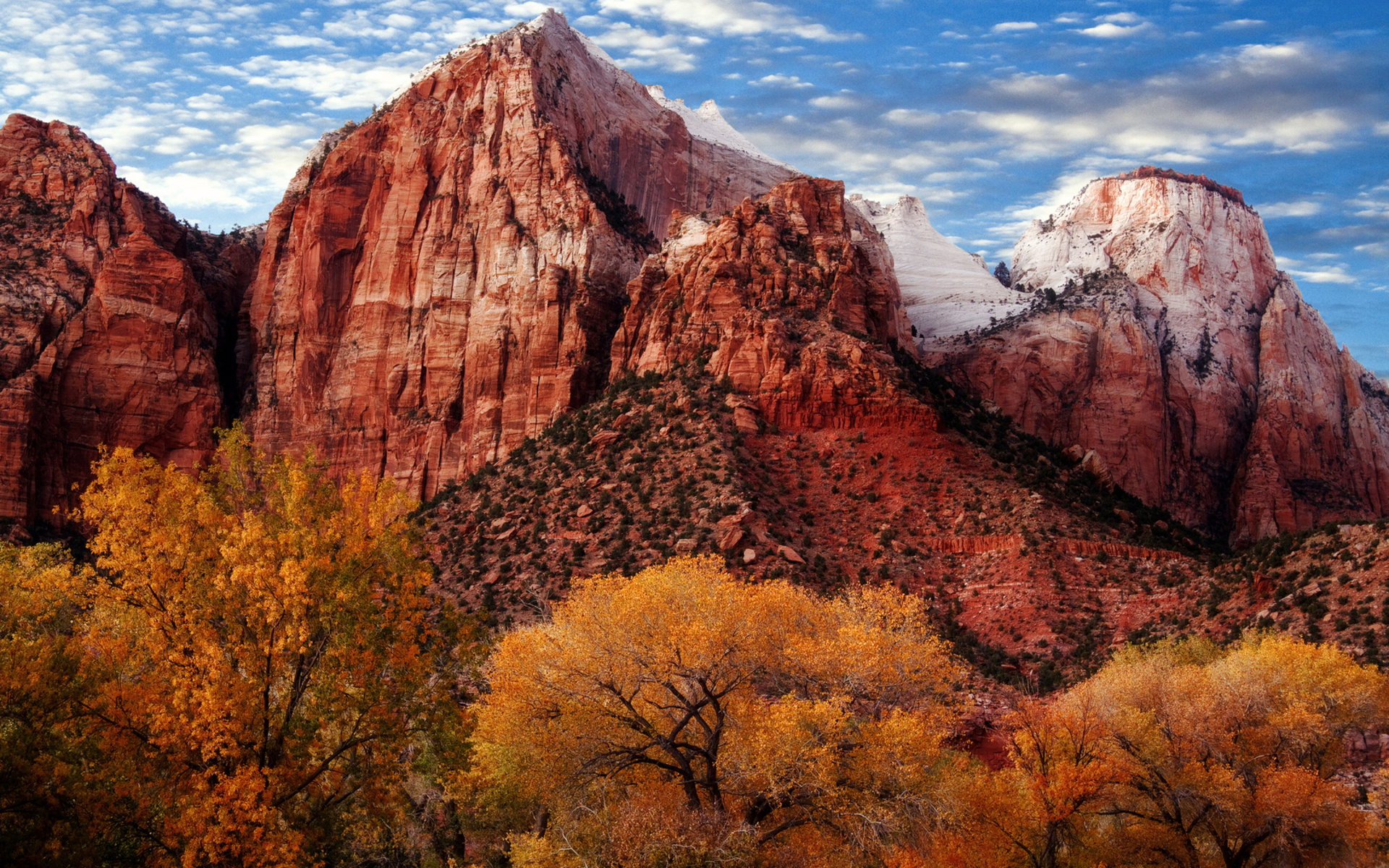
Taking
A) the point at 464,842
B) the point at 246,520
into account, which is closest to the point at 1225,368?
the point at 464,842

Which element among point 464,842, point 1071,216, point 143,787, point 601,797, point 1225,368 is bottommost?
point 464,842

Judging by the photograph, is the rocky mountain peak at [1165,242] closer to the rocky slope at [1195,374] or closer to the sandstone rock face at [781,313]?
the rocky slope at [1195,374]

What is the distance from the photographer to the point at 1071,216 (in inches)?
4464

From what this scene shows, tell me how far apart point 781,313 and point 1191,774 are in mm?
38312

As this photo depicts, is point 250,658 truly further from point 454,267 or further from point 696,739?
point 454,267

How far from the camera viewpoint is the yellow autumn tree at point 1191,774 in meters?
29.2

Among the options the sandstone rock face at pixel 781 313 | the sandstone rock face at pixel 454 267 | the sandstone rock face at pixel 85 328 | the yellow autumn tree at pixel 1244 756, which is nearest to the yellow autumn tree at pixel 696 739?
the yellow autumn tree at pixel 1244 756

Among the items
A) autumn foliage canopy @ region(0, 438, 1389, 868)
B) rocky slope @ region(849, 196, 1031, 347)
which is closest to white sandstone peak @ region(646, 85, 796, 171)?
rocky slope @ region(849, 196, 1031, 347)

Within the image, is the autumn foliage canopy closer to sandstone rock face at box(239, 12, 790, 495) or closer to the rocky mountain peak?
sandstone rock face at box(239, 12, 790, 495)

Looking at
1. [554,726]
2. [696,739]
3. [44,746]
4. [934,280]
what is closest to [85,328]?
[554,726]

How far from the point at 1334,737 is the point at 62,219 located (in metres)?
88.0

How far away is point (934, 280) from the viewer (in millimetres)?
Answer: 114000

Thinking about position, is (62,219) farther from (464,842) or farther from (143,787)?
(143,787)

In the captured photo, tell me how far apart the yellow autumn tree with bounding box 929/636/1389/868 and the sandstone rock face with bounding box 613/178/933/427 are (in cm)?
2754
